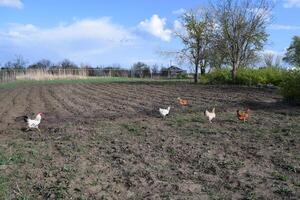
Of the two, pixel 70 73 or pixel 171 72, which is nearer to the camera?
pixel 70 73

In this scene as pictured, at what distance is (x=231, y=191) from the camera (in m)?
7.07

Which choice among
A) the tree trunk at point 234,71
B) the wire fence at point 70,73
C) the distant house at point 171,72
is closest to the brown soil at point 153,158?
the tree trunk at point 234,71

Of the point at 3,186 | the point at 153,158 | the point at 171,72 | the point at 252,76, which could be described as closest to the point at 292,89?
the point at 153,158

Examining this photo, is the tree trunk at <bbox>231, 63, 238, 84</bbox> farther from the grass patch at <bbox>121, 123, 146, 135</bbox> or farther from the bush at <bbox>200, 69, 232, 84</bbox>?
the grass patch at <bbox>121, 123, 146, 135</bbox>

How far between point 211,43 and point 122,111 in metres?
26.3

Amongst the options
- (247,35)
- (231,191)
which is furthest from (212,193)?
(247,35)

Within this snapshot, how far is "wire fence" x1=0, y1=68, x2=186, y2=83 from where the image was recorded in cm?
5728

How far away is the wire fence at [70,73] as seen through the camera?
57.3m

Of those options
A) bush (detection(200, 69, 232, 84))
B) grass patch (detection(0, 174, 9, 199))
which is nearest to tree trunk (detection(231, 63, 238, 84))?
bush (detection(200, 69, 232, 84))

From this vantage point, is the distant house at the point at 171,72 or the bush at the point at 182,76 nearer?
the bush at the point at 182,76

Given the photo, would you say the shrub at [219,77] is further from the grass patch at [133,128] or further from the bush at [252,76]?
the grass patch at [133,128]

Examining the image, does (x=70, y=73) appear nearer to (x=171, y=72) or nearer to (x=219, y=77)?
(x=171, y=72)

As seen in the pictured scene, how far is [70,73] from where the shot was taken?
66.9 metres

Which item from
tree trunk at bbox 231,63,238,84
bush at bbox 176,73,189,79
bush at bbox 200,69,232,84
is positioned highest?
tree trunk at bbox 231,63,238,84
